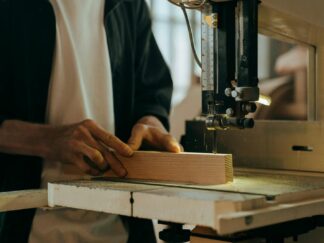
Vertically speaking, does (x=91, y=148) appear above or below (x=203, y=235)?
above

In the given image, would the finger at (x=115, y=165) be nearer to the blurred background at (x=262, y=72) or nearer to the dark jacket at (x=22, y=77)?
the dark jacket at (x=22, y=77)

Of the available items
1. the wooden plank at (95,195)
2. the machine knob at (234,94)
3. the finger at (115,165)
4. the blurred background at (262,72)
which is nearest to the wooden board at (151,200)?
the wooden plank at (95,195)

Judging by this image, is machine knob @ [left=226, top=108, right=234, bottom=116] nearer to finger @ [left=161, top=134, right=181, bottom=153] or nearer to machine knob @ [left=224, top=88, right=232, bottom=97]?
machine knob @ [left=224, top=88, right=232, bottom=97]

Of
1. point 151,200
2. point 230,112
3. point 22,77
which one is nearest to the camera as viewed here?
point 151,200

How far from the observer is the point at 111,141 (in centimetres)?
154

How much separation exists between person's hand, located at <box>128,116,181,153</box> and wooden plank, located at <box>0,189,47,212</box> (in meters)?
0.33

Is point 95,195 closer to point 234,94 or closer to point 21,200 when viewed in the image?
point 21,200

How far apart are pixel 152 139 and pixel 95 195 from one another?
497 mm

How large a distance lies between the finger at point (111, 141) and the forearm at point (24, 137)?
0.51 feet

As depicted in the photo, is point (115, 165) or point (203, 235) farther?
point (115, 165)

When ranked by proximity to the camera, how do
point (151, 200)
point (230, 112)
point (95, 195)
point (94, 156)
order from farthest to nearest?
point (94, 156) < point (230, 112) < point (95, 195) < point (151, 200)

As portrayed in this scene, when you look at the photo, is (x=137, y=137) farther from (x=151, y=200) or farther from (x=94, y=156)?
(x=151, y=200)

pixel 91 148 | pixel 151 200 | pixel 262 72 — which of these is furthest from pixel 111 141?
pixel 262 72

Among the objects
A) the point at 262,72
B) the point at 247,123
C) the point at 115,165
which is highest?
the point at 262,72
